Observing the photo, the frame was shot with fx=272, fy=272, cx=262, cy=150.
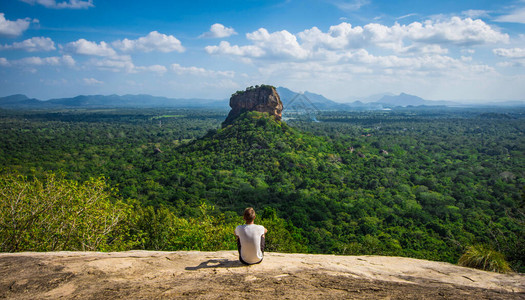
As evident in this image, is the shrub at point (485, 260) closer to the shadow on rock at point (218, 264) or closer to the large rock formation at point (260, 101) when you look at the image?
the shadow on rock at point (218, 264)

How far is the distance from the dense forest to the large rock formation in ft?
10.3

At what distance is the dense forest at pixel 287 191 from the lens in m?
14.9

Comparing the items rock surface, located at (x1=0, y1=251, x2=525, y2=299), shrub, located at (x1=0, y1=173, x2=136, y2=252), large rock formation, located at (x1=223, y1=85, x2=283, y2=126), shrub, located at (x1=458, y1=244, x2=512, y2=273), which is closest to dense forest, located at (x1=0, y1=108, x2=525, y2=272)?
shrub, located at (x1=0, y1=173, x2=136, y2=252)

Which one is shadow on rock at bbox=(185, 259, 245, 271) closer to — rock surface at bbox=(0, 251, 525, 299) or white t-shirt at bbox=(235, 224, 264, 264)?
rock surface at bbox=(0, 251, 525, 299)

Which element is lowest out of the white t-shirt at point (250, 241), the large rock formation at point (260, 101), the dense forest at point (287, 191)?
the dense forest at point (287, 191)

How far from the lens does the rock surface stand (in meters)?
5.14

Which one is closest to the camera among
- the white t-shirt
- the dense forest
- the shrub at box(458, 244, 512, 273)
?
the white t-shirt

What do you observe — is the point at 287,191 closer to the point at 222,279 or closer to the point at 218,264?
the point at 218,264

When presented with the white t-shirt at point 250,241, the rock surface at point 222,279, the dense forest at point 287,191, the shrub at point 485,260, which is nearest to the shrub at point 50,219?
the dense forest at point 287,191

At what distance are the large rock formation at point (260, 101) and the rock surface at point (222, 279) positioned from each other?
63.3m

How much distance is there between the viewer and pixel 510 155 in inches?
3012

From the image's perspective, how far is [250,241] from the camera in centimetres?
622

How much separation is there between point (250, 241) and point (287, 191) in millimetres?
40300

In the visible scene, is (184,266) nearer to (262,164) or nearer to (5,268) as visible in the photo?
(5,268)
